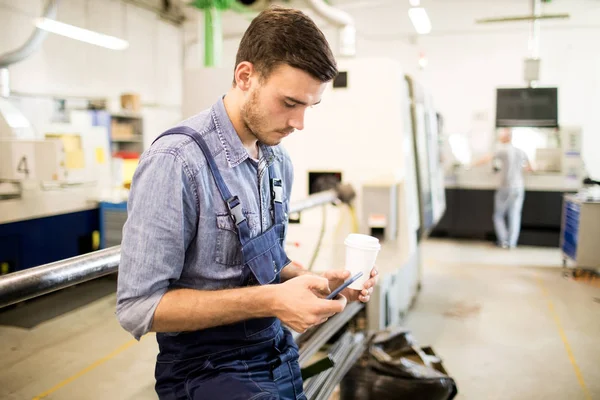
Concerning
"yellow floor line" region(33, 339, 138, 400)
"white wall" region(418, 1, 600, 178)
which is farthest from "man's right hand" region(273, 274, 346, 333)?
"white wall" region(418, 1, 600, 178)

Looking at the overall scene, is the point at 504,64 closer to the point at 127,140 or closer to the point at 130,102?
the point at 130,102

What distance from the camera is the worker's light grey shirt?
7.05m

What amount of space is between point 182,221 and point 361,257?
51cm

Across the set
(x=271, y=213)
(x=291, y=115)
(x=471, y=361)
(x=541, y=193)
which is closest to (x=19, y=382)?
(x=271, y=213)

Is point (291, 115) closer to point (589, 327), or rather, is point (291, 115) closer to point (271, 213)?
point (271, 213)

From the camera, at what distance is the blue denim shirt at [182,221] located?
3.03ft

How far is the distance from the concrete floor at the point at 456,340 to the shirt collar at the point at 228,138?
3.52 feet

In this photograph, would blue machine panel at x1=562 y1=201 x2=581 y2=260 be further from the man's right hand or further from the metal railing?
the metal railing

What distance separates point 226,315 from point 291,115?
0.48 m

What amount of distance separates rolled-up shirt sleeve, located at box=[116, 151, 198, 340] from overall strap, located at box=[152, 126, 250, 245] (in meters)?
0.07

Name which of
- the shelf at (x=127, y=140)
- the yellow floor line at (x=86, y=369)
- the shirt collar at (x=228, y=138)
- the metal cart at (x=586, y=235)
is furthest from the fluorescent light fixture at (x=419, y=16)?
the shirt collar at (x=228, y=138)

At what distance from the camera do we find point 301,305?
949mm

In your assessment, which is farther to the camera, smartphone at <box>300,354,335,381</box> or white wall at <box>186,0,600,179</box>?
white wall at <box>186,0,600,179</box>

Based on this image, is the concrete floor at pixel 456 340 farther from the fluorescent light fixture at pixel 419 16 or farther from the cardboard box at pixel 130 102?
the cardboard box at pixel 130 102
